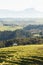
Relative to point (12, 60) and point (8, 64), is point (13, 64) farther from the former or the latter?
point (12, 60)

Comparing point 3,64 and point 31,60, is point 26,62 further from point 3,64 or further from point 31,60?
point 3,64

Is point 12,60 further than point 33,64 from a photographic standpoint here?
Yes

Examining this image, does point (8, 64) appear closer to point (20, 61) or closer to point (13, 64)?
point (13, 64)

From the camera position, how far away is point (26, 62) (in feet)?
376

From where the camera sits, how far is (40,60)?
11625 centimetres

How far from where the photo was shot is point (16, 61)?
11750 centimetres

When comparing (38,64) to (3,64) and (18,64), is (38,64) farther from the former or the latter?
(3,64)

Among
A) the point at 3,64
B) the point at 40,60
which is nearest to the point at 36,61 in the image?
the point at 40,60

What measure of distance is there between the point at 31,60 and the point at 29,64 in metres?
9.85

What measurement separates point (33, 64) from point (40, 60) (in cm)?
921

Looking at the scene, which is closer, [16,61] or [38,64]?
[38,64]

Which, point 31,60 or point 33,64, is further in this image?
point 31,60

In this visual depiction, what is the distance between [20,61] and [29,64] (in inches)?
375

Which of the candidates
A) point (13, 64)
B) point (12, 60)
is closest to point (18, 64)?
point (13, 64)
